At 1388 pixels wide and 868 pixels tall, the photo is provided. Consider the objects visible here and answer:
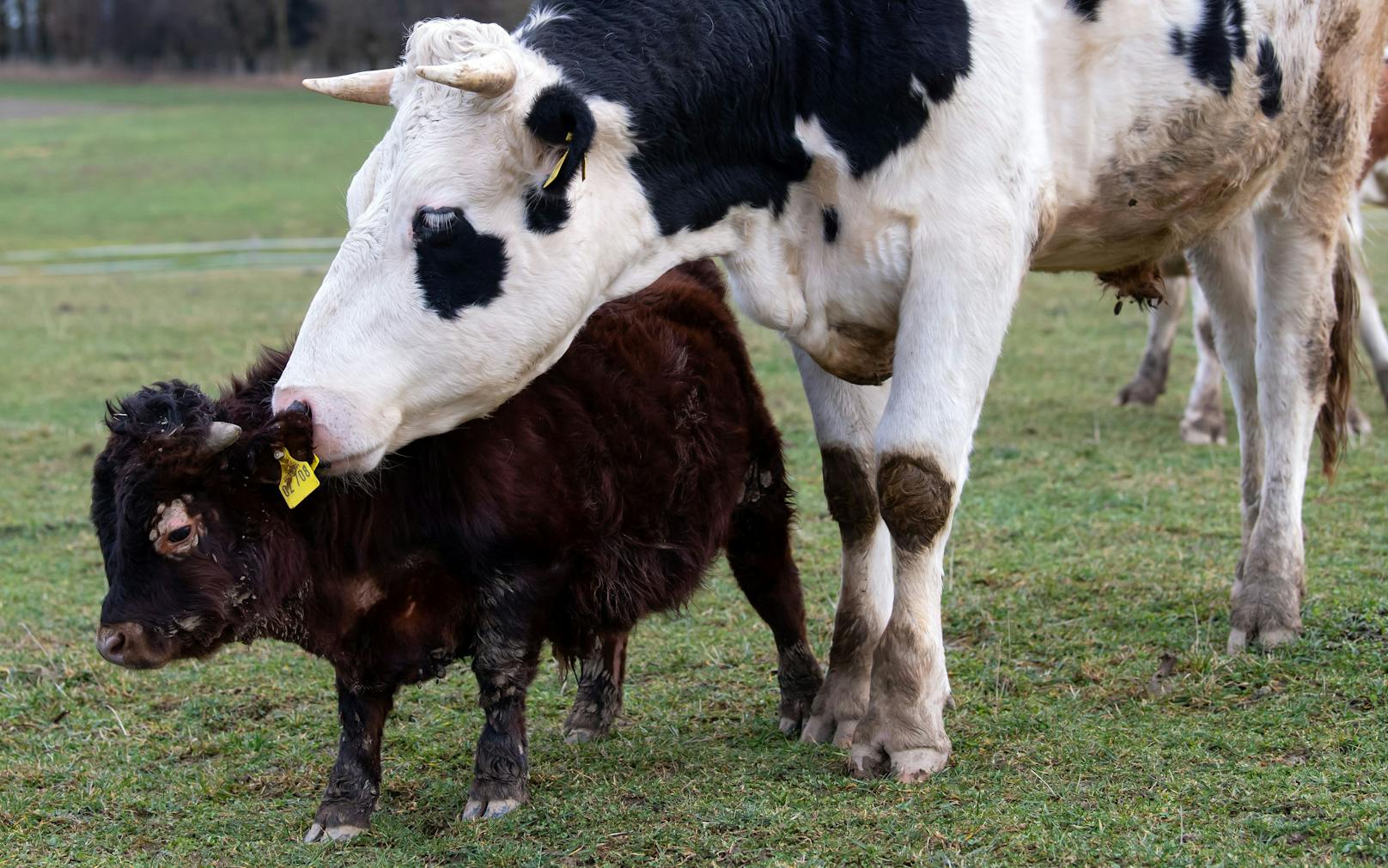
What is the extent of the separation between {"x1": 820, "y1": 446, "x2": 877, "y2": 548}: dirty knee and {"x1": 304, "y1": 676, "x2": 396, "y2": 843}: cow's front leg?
1.42 m

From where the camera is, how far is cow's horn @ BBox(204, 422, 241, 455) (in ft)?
12.1

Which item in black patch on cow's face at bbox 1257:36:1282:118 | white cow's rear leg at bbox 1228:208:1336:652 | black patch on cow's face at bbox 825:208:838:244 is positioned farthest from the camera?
white cow's rear leg at bbox 1228:208:1336:652

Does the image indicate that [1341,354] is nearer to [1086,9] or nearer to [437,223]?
[1086,9]

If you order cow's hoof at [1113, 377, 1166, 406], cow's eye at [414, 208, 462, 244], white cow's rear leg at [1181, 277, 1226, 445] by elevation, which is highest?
cow's eye at [414, 208, 462, 244]

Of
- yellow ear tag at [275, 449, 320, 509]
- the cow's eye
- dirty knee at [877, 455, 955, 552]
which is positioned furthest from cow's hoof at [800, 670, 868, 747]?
the cow's eye

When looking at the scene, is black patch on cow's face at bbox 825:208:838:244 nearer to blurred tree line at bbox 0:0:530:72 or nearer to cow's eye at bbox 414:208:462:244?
cow's eye at bbox 414:208:462:244

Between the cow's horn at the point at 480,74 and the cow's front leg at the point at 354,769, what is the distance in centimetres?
155

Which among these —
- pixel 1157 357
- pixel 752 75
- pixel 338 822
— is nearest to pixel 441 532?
pixel 338 822

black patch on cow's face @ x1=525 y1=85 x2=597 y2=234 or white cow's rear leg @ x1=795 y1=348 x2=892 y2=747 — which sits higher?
black patch on cow's face @ x1=525 y1=85 x2=597 y2=234

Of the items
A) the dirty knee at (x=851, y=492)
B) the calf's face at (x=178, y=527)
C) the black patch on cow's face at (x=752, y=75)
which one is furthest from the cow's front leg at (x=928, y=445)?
the calf's face at (x=178, y=527)

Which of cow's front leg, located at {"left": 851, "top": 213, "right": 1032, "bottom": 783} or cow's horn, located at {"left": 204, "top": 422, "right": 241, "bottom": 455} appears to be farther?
cow's front leg, located at {"left": 851, "top": 213, "right": 1032, "bottom": 783}

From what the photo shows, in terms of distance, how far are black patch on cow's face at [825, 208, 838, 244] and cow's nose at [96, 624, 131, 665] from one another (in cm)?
201

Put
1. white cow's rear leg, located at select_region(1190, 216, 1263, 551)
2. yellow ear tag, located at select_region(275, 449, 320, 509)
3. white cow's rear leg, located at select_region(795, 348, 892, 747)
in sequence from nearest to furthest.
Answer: yellow ear tag, located at select_region(275, 449, 320, 509), white cow's rear leg, located at select_region(795, 348, 892, 747), white cow's rear leg, located at select_region(1190, 216, 1263, 551)

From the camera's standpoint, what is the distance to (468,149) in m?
3.71
